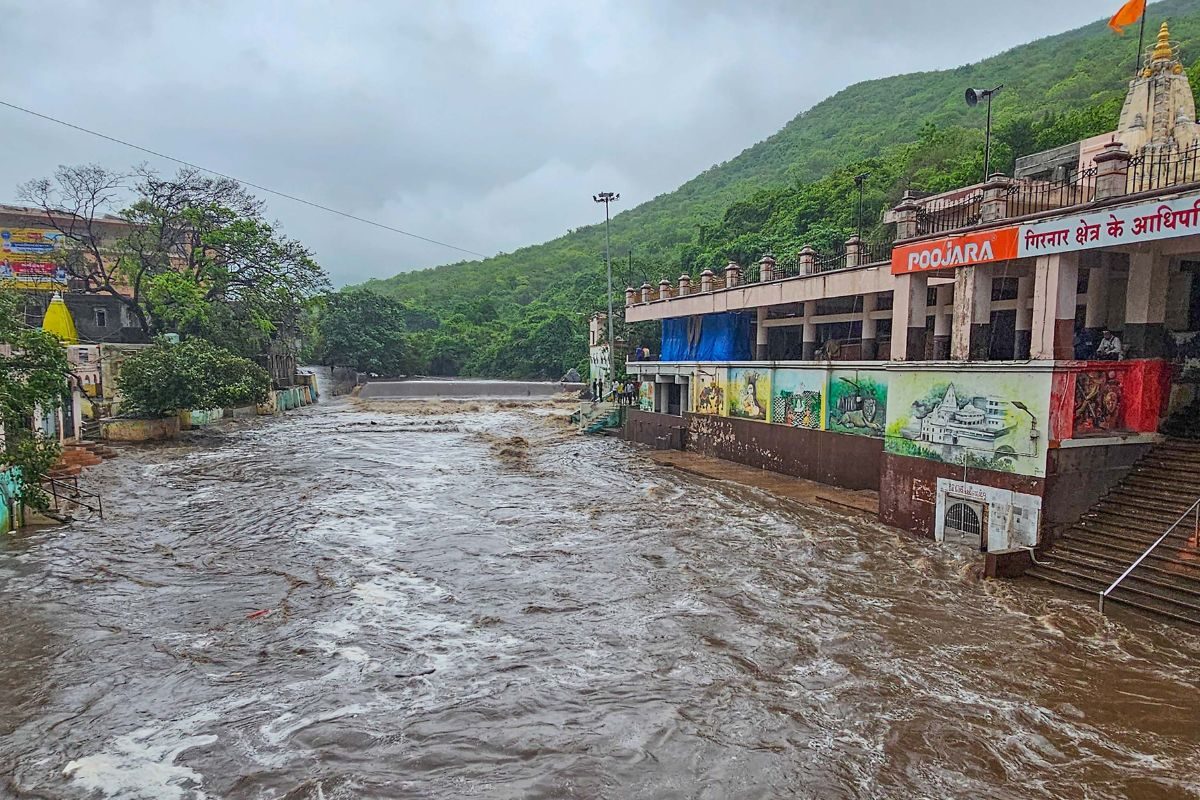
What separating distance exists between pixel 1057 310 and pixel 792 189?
47.7 meters

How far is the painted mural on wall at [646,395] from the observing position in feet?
109

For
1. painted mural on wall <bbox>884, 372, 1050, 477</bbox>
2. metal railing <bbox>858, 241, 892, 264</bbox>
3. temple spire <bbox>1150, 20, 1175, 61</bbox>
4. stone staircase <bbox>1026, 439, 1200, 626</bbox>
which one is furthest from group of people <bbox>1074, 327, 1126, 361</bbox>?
temple spire <bbox>1150, 20, 1175, 61</bbox>

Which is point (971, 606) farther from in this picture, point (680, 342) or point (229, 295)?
point (229, 295)

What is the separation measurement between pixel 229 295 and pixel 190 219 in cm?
545

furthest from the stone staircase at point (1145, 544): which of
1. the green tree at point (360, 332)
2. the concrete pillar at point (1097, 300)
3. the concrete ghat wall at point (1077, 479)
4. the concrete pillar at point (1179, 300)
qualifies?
the green tree at point (360, 332)

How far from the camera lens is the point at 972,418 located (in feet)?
45.6

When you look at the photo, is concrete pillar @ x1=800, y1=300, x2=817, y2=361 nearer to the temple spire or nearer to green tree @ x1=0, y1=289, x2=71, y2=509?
the temple spire

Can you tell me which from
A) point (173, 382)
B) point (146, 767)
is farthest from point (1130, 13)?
point (173, 382)

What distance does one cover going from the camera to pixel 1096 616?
10836 millimetres

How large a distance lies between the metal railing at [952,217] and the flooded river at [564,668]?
7039 millimetres

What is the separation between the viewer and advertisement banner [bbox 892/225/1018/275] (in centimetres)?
1413

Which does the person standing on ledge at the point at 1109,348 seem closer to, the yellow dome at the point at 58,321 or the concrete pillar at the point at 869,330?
the concrete pillar at the point at 869,330

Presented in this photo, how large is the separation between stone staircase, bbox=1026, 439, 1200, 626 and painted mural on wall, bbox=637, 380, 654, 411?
2138 centimetres

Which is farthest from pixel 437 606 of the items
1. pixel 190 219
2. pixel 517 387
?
pixel 517 387
